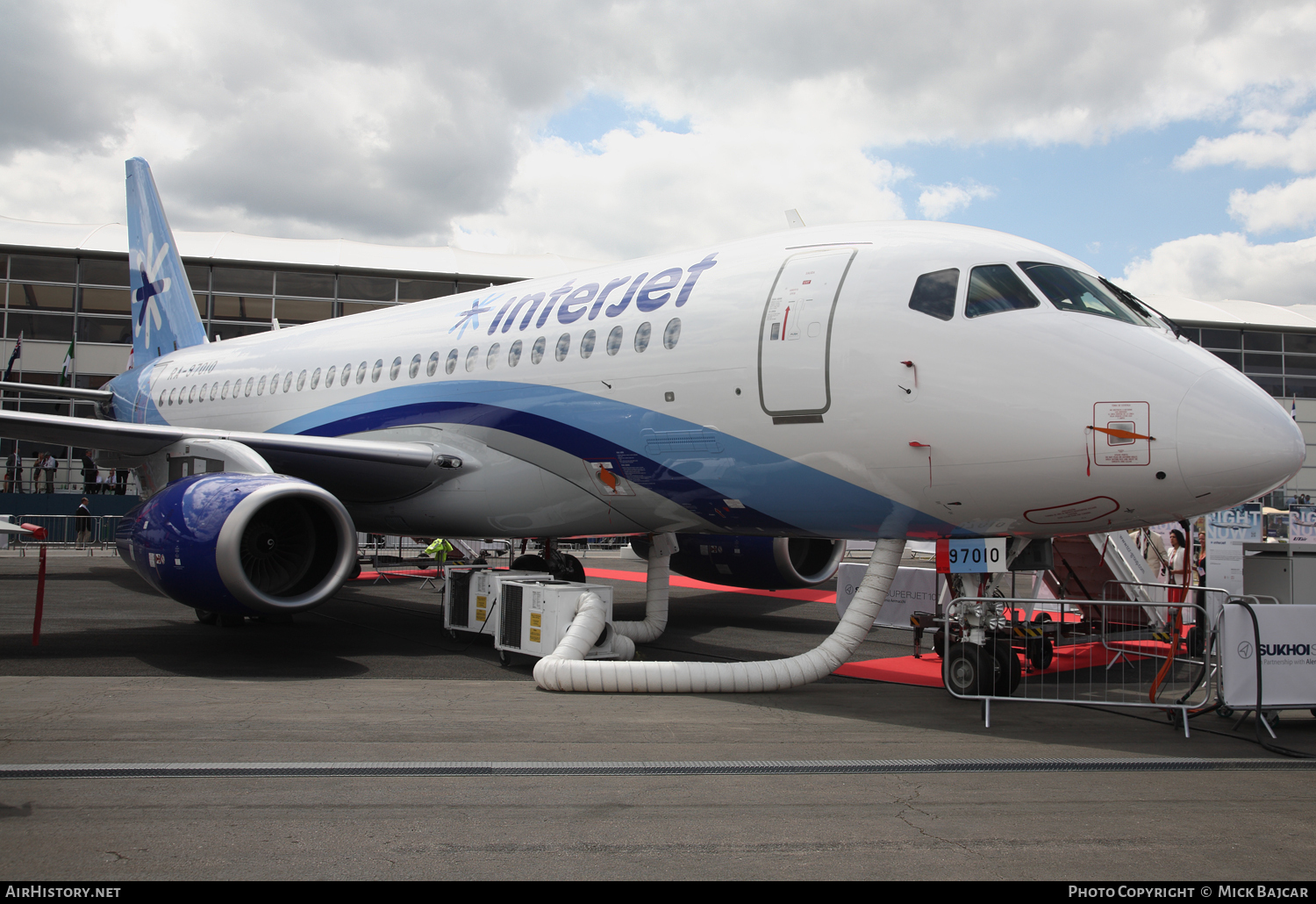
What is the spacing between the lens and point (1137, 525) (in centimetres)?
640

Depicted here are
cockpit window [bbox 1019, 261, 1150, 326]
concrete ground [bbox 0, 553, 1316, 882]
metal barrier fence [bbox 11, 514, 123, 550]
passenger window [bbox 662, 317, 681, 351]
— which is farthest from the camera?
metal barrier fence [bbox 11, 514, 123, 550]

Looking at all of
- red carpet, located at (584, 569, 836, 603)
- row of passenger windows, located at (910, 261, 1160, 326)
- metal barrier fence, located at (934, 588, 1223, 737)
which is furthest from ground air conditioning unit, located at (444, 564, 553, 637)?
red carpet, located at (584, 569, 836, 603)

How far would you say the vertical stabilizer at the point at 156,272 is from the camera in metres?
18.0

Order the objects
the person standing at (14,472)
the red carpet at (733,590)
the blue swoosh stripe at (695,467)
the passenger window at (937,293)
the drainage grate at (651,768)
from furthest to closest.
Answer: the person standing at (14,472), the red carpet at (733,590), the blue swoosh stripe at (695,467), the passenger window at (937,293), the drainage grate at (651,768)

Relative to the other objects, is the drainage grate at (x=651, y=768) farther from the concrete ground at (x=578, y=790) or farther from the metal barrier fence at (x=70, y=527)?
the metal barrier fence at (x=70, y=527)

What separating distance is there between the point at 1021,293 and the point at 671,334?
9.38ft

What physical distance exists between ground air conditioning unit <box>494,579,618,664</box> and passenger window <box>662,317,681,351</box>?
2155mm

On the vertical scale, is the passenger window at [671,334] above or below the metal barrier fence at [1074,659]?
above

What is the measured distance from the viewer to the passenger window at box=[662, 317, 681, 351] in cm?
823

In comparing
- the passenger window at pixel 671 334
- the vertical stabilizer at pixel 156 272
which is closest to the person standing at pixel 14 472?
the vertical stabilizer at pixel 156 272

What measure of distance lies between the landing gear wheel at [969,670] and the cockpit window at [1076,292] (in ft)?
8.42

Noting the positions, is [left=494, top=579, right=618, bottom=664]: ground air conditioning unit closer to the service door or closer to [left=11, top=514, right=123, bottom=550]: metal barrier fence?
the service door
